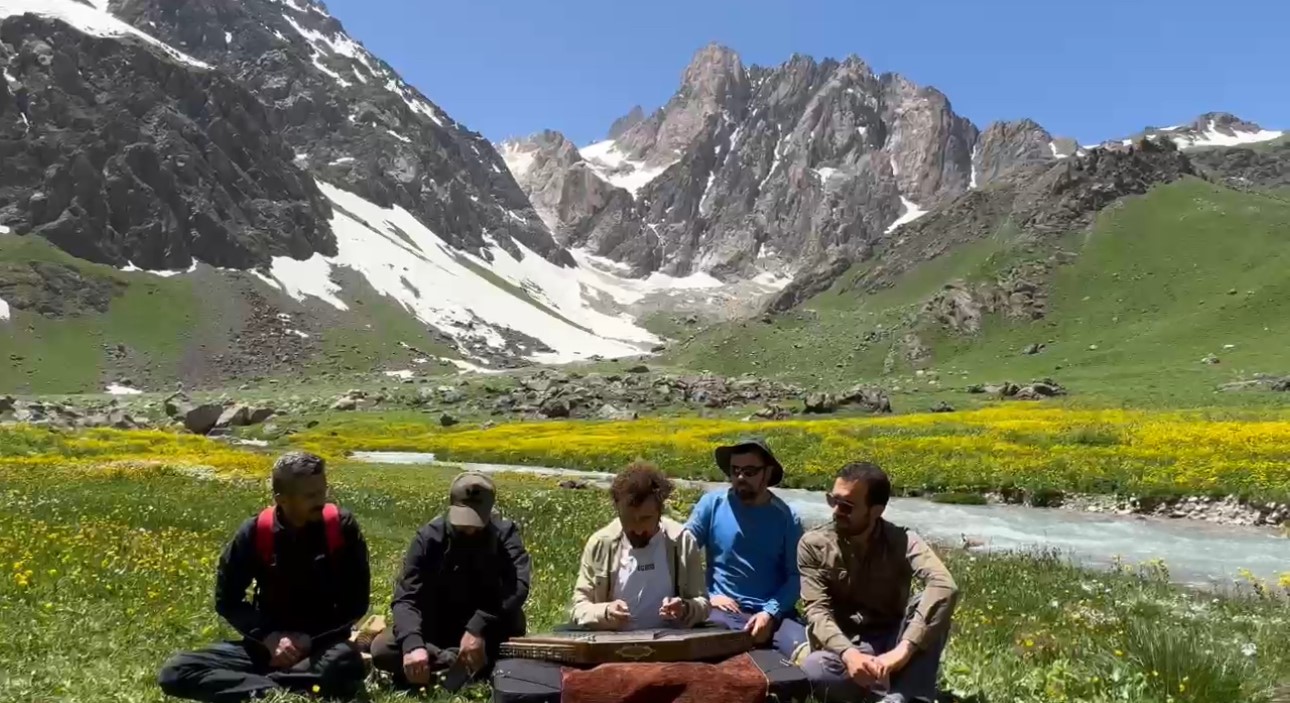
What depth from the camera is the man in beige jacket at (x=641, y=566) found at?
907 cm

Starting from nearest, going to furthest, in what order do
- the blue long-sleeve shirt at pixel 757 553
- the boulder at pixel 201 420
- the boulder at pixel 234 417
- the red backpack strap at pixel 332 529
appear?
the red backpack strap at pixel 332 529
the blue long-sleeve shirt at pixel 757 553
the boulder at pixel 201 420
the boulder at pixel 234 417

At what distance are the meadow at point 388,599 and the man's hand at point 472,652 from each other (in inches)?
10.5

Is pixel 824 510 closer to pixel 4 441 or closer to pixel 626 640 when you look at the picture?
pixel 626 640

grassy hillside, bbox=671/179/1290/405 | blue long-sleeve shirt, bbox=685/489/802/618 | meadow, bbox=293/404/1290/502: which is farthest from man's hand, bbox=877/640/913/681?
grassy hillside, bbox=671/179/1290/405

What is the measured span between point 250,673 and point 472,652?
86.4 inches

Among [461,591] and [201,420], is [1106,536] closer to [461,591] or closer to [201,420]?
[461,591]

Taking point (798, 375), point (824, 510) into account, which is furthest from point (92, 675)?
point (798, 375)

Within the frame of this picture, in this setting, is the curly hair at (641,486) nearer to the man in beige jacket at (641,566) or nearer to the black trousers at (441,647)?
the man in beige jacket at (641,566)

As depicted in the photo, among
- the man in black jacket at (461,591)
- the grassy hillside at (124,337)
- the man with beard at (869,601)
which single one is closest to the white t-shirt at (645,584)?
the man in black jacket at (461,591)

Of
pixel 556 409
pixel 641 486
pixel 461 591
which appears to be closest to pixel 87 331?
pixel 556 409

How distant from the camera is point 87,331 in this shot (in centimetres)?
17262

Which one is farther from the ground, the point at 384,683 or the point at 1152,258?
the point at 1152,258

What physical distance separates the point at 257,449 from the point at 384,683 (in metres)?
54.3

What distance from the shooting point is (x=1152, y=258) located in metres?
119
